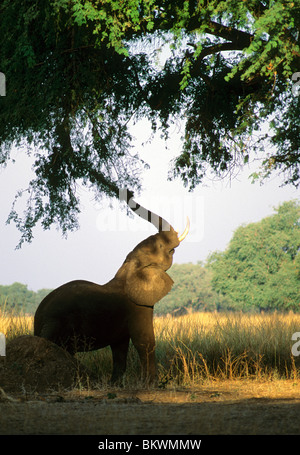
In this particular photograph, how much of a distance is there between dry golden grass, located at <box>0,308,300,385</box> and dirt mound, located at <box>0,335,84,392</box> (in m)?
1.13

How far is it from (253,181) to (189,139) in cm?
273

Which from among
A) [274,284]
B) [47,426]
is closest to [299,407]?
[47,426]

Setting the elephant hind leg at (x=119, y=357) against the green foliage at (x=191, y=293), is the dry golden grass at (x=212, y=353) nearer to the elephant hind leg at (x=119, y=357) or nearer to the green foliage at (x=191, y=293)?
the elephant hind leg at (x=119, y=357)

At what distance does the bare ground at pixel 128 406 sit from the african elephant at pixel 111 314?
46 centimetres

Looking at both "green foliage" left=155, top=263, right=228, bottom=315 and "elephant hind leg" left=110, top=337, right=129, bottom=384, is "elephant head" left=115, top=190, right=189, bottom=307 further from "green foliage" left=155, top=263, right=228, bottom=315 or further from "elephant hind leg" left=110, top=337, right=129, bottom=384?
"green foliage" left=155, top=263, right=228, bottom=315

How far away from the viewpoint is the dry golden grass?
11.8 metres

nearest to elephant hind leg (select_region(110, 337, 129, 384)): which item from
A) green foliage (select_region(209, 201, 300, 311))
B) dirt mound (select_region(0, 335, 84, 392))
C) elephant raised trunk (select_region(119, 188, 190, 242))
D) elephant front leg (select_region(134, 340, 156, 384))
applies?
elephant front leg (select_region(134, 340, 156, 384))

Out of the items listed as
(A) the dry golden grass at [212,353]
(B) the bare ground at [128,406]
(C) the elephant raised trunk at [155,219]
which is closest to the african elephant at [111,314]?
(B) the bare ground at [128,406]

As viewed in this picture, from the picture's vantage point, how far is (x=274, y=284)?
48.9 m

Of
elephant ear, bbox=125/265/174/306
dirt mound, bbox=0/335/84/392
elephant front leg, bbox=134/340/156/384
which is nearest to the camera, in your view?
dirt mound, bbox=0/335/84/392

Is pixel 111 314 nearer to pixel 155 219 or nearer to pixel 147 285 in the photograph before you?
pixel 147 285

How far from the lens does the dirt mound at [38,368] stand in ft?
31.3

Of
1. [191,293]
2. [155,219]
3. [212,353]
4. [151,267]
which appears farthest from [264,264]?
[151,267]

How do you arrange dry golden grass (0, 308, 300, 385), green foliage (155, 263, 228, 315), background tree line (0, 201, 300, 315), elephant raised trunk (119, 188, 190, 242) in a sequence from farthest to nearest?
green foliage (155, 263, 228, 315) < background tree line (0, 201, 300, 315) < dry golden grass (0, 308, 300, 385) < elephant raised trunk (119, 188, 190, 242)
